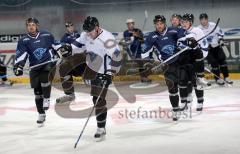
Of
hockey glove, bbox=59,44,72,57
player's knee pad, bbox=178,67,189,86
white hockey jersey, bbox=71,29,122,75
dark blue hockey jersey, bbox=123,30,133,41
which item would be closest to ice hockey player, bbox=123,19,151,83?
dark blue hockey jersey, bbox=123,30,133,41

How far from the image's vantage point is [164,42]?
21.0ft

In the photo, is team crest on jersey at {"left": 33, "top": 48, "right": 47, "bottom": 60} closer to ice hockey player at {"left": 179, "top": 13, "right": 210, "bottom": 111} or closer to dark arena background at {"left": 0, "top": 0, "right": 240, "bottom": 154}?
dark arena background at {"left": 0, "top": 0, "right": 240, "bottom": 154}

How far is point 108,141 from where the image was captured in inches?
214

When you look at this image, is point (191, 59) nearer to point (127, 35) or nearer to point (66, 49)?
point (66, 49)

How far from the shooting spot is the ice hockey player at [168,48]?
20.9ft

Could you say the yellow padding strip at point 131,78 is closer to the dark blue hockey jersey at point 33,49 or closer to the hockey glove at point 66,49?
the dark blue hockey jersey at point 33,49

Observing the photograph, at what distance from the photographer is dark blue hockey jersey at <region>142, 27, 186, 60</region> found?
21.0 ft

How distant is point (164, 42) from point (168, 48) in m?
0.10

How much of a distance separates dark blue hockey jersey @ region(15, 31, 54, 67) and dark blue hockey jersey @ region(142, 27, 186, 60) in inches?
51.6

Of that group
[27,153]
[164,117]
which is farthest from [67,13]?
[27,153]

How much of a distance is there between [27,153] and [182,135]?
175 cm

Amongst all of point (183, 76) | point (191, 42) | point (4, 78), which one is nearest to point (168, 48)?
point (191, 42)

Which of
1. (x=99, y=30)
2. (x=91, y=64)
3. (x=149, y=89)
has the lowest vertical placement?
(x=149, y=89)

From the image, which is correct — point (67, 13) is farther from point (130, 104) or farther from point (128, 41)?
point (130, 104)
